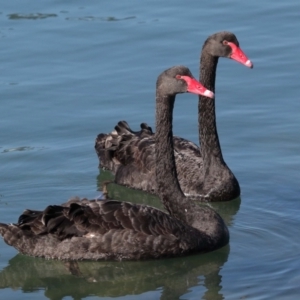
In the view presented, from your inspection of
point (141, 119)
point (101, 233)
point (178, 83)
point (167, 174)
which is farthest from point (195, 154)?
point (101, 233)

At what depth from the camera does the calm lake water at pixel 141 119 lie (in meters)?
8.46

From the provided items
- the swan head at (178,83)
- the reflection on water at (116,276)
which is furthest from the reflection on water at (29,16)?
the reflection on water at (116,276)

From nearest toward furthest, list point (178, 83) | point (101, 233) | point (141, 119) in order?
point (101, 233)
point (178, 83)
point (141, 119)

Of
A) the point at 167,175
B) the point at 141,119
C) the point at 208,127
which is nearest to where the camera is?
the point at 167,175

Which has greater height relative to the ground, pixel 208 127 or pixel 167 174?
pixel 208 127

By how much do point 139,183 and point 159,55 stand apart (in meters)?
3.14

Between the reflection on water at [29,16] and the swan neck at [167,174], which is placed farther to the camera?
the reflection on water at [29,16]

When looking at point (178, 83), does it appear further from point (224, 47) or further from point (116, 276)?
point (116, 276)

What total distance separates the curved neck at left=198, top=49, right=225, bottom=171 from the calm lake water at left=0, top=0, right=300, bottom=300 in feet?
1.41

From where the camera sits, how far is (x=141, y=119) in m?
11.9

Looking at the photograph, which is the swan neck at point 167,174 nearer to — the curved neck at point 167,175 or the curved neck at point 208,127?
the curved neck at point 167,175

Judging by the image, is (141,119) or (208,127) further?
(141,119)

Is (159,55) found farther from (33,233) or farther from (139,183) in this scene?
(33,233)

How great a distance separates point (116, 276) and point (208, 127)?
2.42 meters
